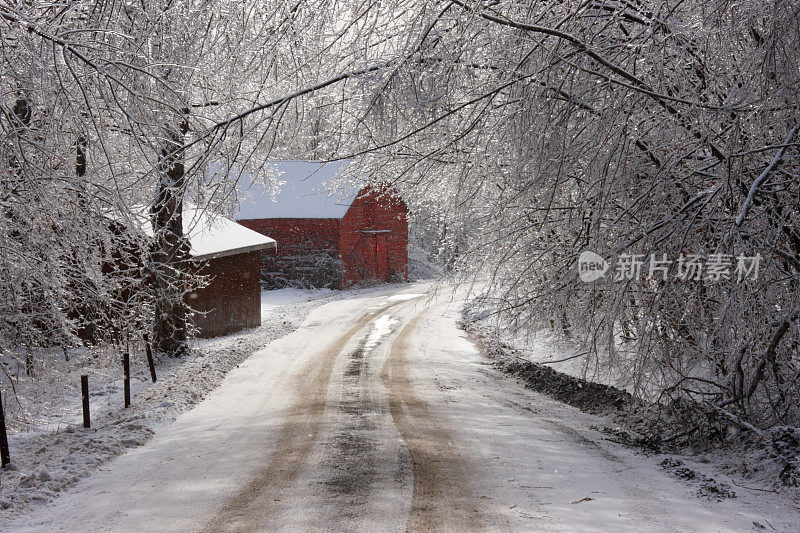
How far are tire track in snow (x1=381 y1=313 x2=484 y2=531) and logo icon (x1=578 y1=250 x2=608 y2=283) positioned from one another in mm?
2291

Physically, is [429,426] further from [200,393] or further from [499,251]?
[200,393]

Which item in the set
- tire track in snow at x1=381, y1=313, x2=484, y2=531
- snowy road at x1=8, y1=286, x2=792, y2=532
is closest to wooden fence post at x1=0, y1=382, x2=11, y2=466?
snowy road at x1=8, y1=286, x2=792, y2=532

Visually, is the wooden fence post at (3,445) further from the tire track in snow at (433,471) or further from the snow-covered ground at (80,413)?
the tire track in snow at (433,471)

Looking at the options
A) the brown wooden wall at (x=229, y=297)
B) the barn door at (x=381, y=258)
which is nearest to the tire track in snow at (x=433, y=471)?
the brown wooden wall at (x=229, y=297)

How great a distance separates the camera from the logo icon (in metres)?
6.33

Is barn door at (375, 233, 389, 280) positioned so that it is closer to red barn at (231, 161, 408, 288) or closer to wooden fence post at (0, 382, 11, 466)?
red barn at (231, 161, 408, 288)

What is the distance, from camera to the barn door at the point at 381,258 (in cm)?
3712

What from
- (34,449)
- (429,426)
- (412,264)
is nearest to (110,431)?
(34,449)

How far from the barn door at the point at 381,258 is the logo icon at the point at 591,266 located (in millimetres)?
30239

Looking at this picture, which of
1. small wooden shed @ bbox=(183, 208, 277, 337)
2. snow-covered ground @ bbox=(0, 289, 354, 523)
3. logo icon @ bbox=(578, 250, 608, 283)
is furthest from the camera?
small wooden shed @ bbox=(183, 208, 277, 337)

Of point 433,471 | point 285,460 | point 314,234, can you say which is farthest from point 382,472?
point 314,234

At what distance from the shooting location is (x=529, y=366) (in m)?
13.6

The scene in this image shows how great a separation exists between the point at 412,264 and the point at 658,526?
3929 centimetres

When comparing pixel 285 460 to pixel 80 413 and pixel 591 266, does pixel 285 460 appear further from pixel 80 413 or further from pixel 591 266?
pixel 80 413
